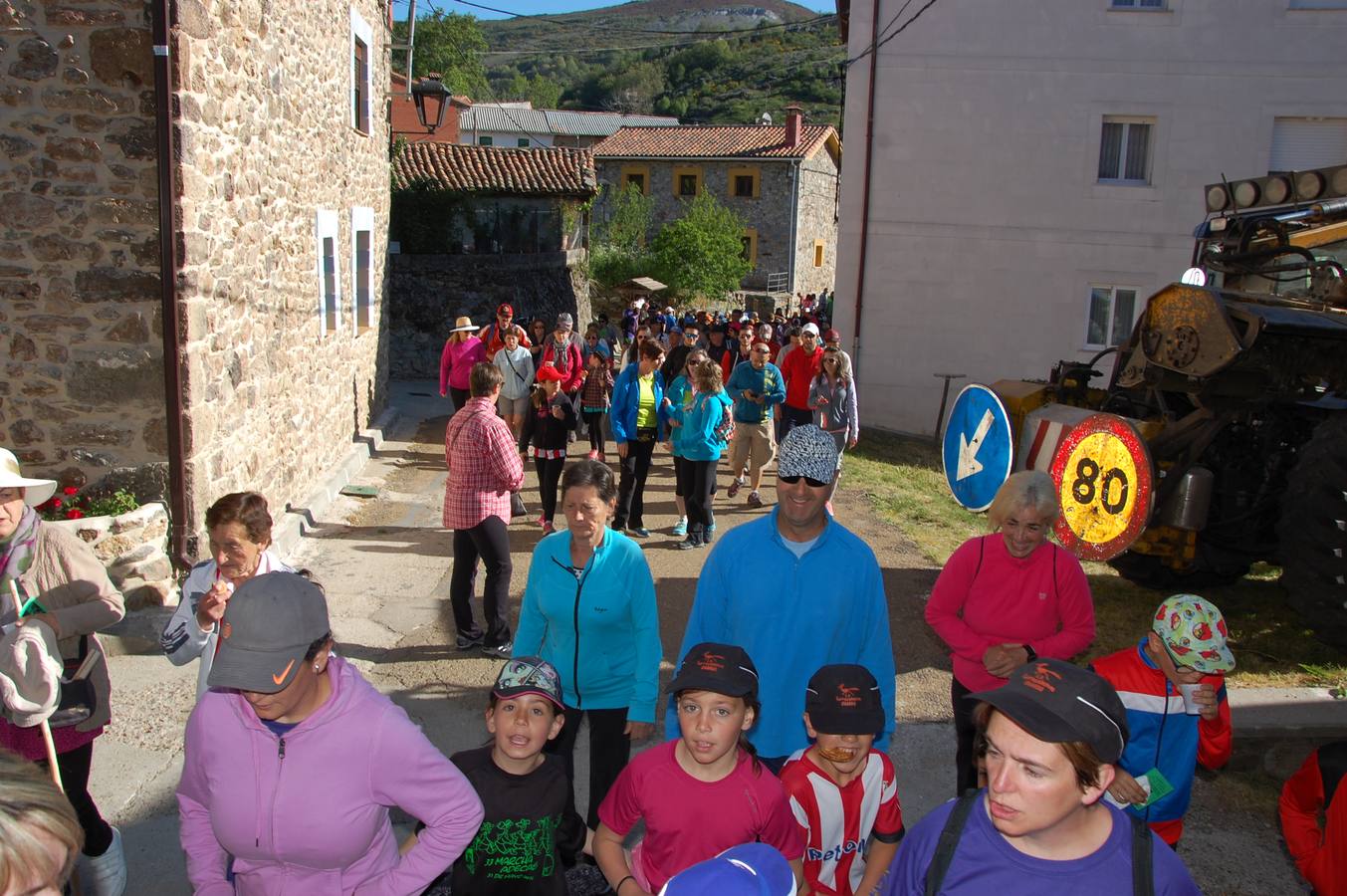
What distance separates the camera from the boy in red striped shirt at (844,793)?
3.03 metres

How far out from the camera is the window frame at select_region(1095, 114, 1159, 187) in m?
16.2

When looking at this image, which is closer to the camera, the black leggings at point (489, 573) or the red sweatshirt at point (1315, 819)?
the red sweatshirt at point (1315, 819)

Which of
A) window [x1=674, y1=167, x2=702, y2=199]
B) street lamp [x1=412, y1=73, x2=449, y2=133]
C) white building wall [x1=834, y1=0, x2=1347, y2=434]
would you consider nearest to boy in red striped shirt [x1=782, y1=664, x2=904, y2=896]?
street lamp [x1=412, y1=73, x2=449, y2=133]

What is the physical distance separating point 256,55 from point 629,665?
20.4 ft

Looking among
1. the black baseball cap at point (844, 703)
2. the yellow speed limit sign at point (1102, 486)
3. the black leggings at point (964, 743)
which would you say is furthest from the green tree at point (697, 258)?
the black baseball cap at point (844, 703)

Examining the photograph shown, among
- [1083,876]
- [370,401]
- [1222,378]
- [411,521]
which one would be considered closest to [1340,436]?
[1222,378]

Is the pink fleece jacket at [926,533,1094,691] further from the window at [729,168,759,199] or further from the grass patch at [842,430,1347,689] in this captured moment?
the window at [729,168,759,199]

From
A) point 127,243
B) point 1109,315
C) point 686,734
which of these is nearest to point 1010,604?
point 686,734

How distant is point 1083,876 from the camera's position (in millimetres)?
2174

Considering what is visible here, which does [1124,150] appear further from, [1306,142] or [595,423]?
[595,423]

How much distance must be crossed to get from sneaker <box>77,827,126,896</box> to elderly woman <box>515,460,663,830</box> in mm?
1566

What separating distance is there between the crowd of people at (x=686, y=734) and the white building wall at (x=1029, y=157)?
42.3 ft

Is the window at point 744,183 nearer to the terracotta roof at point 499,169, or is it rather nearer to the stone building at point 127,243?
the terracotta roof at point 499,169

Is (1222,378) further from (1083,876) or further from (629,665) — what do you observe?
(1083,876)
